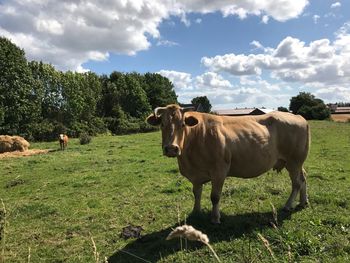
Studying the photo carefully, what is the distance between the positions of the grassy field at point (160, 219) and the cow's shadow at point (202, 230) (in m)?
0.02

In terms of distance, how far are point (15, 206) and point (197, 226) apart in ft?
20.3

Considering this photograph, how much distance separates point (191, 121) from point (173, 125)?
20.2 inches

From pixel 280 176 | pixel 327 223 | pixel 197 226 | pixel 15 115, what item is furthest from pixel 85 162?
pixel 15 115

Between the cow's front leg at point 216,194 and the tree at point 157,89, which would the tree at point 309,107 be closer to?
the tree at point 157,89

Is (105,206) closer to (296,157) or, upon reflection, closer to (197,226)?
(197,226)

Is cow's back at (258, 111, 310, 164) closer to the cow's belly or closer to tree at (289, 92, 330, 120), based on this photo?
the cow's belly

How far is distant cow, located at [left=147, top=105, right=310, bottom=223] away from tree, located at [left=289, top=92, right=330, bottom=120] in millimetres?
71623

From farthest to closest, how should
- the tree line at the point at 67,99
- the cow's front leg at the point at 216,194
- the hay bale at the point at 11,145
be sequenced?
the tree line at the point at 67,99, the hay bale at the point at 11,145, the cow's front leg at the point at 216,194

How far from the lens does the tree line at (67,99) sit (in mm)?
44875

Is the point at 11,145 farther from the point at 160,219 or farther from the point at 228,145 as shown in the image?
the point at 228,145

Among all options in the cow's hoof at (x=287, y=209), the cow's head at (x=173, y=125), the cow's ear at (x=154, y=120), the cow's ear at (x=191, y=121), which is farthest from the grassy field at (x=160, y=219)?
the cow's ear at (x=154, y=120)

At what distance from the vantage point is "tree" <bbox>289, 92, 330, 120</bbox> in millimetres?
77062

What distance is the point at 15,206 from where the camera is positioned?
11.4m

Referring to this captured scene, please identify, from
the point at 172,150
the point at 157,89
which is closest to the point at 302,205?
the point at 172,150
